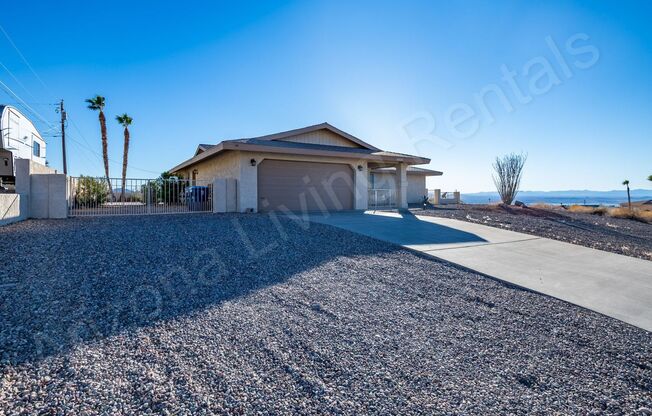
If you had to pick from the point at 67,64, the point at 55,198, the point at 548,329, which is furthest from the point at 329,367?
the point at 67,64

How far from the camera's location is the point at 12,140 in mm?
10367

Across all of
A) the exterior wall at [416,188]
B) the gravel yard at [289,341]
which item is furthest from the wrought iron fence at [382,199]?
the gravel yard at [289,341]

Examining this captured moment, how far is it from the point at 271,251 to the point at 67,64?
14.5 metres

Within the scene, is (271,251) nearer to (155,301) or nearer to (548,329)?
(155,301)

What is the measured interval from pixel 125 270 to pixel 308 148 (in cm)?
959

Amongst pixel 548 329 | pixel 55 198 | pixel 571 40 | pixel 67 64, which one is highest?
pixel 67 64

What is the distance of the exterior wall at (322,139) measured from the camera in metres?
15.1

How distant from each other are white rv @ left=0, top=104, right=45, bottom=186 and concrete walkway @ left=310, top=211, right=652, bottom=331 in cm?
1029

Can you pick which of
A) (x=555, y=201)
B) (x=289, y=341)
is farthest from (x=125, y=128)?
(x=555, y=201)

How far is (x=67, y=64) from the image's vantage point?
1435 cm

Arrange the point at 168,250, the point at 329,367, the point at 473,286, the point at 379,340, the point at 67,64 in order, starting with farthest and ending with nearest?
the point at 67,64 < the point at 168,250 < the point at 473,286 < the point at 379,340 < the point at 329,367

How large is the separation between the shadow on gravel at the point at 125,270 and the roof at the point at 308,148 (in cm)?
423

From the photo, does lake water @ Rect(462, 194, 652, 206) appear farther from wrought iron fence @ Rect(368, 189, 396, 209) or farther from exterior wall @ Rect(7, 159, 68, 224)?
exterior wall @ Rect(7, 159, 68, 224)

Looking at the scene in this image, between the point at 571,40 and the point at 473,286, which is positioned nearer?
the point at 473,286
